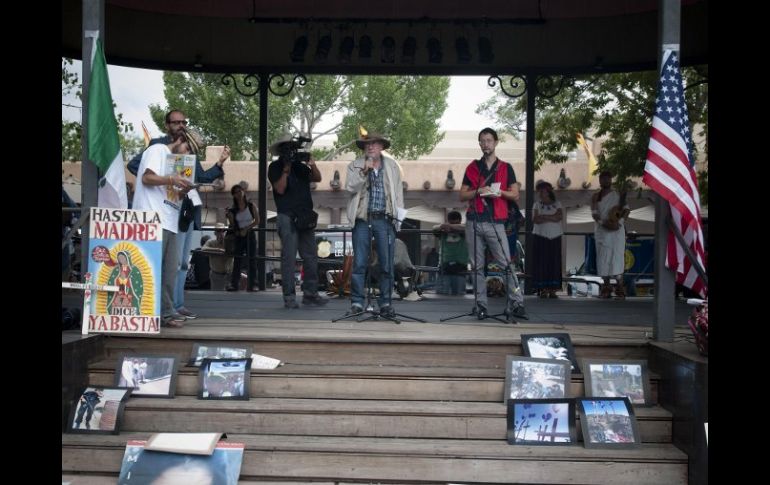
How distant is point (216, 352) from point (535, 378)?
98.8 inches

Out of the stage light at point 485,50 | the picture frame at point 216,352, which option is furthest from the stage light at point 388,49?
the picture frame at point 216,352

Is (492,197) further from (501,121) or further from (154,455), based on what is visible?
(501,121)

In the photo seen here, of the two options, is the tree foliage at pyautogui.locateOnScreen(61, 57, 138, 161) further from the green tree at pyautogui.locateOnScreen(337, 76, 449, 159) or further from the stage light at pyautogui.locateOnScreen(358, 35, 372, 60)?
the green tree at pyautogui.locateOnScreen(337, 76, 449, 159)

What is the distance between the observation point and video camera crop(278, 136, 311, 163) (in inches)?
355

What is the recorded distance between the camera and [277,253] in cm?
2358

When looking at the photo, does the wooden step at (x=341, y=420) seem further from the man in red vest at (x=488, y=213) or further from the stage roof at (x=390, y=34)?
the stage roof at (x=390, y=34)

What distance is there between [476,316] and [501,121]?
3288 cm

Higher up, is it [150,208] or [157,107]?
[157,107]

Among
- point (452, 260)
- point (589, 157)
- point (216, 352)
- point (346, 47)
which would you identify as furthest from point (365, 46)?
point (589, 157)

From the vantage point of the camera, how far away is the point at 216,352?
21.5 ft

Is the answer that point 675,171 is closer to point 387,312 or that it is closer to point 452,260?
point 387,312

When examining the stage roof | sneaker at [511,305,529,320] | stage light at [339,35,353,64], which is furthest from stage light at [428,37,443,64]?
sneaker at [511,305,529,320]
